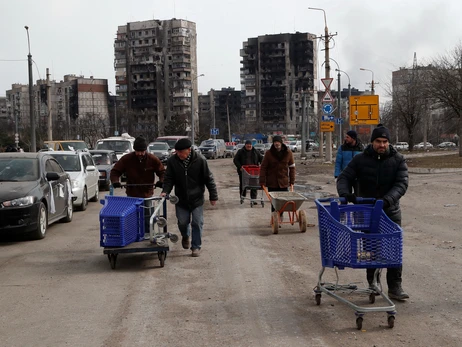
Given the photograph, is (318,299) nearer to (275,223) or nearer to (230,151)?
(275,223)

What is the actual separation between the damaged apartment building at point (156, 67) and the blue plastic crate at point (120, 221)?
438ft

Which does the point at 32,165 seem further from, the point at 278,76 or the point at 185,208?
the point at 278,76

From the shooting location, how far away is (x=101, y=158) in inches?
1004

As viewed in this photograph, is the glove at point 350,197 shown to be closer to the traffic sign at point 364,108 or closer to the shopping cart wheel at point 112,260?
the shopping cart wheel at point 112,260

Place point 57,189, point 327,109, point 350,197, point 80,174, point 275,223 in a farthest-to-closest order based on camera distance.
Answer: point 327,109 → point 80,174 → point 57,189 → point 275,223 → point 350,197

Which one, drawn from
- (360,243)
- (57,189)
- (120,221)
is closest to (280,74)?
(57,189)

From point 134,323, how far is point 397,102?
60732mm

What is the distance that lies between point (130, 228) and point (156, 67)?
139 m

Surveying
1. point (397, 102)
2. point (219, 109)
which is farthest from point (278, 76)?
point (397, 102)

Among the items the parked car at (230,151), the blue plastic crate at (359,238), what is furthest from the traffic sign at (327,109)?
the parked car at (230,151)

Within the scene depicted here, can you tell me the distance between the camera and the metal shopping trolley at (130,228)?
29.1 feet

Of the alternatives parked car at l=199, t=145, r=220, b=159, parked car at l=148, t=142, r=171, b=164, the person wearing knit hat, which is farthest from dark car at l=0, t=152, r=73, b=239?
parked car at l=199, t=145, r=220, b=159

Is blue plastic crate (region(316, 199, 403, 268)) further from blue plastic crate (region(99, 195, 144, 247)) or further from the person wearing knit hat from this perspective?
the person wearing knit hat

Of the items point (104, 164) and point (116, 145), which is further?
point (116, 145)
